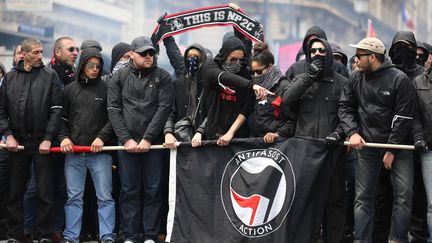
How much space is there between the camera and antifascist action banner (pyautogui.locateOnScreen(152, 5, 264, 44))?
33.3 feet

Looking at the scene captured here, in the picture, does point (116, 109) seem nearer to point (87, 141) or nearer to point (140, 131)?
point (140, 131)

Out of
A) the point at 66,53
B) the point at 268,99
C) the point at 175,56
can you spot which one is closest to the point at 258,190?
the point at 268,99

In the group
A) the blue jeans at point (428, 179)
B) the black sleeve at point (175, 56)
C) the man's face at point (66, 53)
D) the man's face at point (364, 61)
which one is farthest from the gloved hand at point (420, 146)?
the man's face at point (66, 53)

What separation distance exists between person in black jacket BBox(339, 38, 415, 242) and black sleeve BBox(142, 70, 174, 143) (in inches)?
72.3

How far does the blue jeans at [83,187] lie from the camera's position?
9.42 metres

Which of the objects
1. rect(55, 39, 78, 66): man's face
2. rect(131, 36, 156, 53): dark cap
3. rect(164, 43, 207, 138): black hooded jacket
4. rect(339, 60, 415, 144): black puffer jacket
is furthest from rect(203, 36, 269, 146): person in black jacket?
rect(55, 39, 78, 66): man's face

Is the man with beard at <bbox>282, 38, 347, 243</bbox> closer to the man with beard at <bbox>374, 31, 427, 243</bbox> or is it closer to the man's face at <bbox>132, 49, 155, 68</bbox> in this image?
the man with beard at <bbox>374, 31, 427, 243</bbox>

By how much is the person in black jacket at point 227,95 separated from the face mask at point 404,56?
1491 millimetres

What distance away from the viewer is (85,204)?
1015 cm

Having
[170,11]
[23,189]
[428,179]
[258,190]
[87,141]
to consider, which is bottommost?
[23,189]

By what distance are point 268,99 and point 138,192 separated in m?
1.66

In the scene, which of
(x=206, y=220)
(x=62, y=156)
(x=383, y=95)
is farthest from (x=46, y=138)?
(x=383, y=95)

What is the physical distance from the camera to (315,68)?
8.52m

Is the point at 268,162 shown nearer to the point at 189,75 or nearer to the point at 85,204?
the point at 189,75
